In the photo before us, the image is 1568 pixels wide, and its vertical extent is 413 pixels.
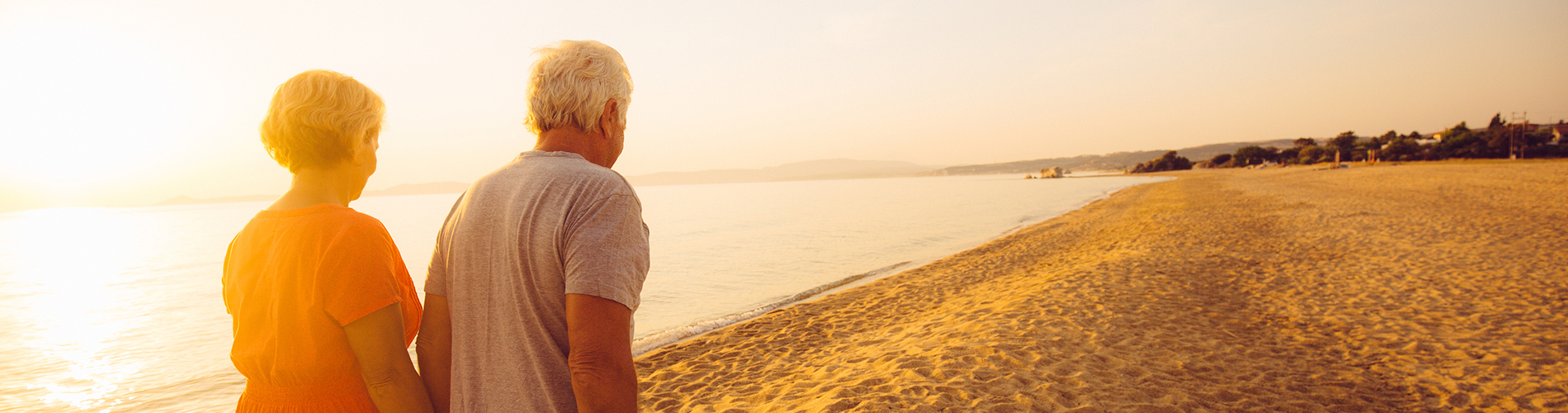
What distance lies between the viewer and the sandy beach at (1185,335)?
15.2 feet

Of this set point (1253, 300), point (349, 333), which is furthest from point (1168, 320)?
point (349, 333)

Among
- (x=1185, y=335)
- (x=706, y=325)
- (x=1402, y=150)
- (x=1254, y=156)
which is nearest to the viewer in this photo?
(x=1185, y=335)

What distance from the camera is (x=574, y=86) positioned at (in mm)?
1427

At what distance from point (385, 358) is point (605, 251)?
2.40 ft

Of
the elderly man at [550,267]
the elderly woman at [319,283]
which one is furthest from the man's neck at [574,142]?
the elderly woman at [319,283]

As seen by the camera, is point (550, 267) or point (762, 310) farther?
point (762, 310)

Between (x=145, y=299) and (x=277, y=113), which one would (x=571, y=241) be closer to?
(x=277, y=113)

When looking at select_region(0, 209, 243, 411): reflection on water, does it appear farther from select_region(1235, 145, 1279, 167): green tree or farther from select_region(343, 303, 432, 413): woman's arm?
select_region(1235, 145, 1279, 167): green tree

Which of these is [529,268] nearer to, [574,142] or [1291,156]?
[574,142]

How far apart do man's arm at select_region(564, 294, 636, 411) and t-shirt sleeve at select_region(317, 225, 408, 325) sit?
0.56 metres

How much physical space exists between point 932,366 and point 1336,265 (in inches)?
325

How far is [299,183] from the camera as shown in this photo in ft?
5.16

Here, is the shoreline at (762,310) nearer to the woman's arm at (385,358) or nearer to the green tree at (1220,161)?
the woman's arm at (385,358)

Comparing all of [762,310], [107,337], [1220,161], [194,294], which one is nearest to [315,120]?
[762,310]
